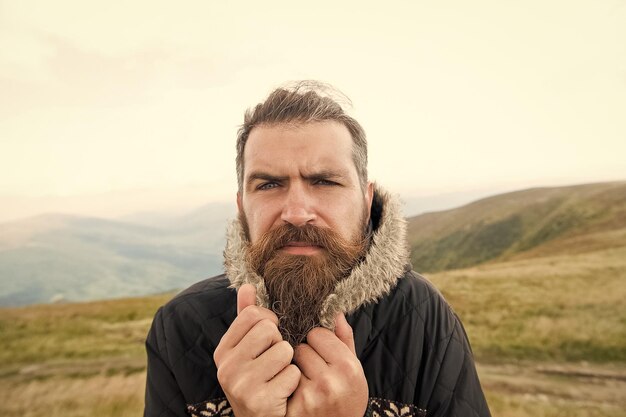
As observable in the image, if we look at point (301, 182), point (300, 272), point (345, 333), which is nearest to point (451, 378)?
point (345, 333)

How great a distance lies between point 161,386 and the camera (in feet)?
11.3

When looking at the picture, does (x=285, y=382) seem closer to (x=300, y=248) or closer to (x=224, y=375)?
(x=224, y=375)

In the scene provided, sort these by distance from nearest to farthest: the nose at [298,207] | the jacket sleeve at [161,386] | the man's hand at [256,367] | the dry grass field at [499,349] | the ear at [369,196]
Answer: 1. the man's hand at [256,367]
2. the nose at [298,207]
3. the jacket sleeve at [161,386]
4. the ear at [369,196]
5. the dry grass field at [499,349]

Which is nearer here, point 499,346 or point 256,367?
point 256,367

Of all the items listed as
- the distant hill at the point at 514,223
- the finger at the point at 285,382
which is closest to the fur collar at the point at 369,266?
the finger at the point at 285,382

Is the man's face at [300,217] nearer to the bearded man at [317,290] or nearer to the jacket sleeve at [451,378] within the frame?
the bearded man at [317,290]

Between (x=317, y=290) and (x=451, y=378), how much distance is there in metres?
1.45

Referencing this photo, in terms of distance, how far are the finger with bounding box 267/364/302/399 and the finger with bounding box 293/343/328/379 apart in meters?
0.07

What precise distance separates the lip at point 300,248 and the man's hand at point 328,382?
0.86m

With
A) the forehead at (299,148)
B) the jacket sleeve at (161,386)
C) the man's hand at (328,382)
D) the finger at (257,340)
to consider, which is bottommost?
the jacket sleeve at (161,386)

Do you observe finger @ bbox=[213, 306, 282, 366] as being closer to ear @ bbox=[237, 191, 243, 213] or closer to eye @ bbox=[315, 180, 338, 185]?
eye @ bbox=[315, 180, 338, 185]

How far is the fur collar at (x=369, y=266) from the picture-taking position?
11.0 feet

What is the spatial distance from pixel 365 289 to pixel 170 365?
1.95 metres

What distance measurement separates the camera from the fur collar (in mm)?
3340
